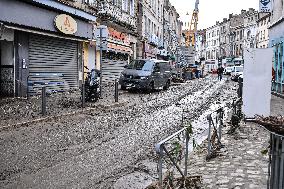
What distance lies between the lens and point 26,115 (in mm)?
11617

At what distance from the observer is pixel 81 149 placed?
7.82 metres

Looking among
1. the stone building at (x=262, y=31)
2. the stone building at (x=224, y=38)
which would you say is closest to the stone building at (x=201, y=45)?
the stone building at (x=224, y=38)

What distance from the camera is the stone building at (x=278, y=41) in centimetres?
2173

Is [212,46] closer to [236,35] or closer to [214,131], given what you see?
[236,35]

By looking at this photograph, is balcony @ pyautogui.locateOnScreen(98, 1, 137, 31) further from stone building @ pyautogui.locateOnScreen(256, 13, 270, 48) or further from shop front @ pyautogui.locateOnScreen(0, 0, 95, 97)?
stone building @ pyautogui.locateOnScreen(256, 13, 270, 48)

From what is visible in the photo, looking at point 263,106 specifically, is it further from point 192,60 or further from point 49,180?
point 192,60

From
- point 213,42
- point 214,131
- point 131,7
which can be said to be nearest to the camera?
point 214,131

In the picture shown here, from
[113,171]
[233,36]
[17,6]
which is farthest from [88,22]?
[233,36]

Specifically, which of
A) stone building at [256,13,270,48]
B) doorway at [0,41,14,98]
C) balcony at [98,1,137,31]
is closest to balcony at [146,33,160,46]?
balcony at [98,1,137,31]

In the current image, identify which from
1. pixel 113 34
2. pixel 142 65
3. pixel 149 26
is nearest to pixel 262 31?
pixel 149 26

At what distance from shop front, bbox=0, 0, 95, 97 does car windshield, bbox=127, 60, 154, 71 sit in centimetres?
334

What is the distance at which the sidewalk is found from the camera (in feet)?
18.7

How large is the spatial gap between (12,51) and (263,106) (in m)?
10.9

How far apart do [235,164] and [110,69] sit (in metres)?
21.7
